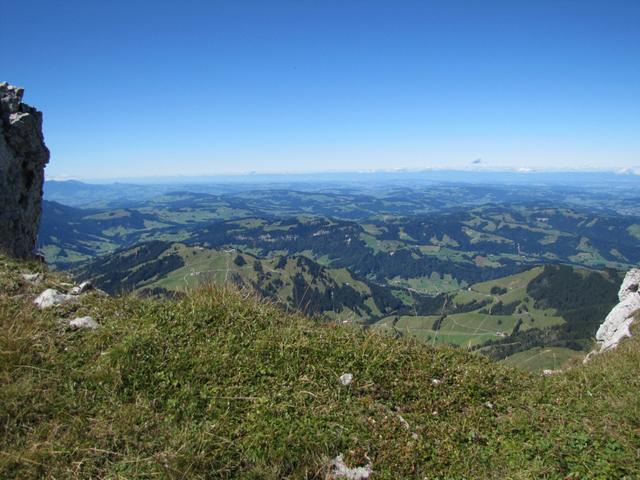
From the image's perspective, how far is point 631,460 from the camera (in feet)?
15.7

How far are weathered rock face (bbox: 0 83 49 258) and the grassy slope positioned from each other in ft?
25.6

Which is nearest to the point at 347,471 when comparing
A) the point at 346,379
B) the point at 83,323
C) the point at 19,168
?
the point at 346,379

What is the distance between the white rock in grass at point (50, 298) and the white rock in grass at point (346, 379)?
19.5 ft

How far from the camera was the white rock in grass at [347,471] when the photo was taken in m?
4.73

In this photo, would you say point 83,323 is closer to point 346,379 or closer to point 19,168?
point 346,379

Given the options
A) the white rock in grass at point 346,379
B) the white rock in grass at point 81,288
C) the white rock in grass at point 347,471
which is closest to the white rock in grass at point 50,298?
the white rock in grass at point 81,288

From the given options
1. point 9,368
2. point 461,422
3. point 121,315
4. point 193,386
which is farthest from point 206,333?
point 461,422

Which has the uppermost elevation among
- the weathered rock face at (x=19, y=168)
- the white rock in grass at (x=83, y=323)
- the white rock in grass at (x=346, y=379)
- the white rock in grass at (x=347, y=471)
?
the weathered rock face at (x=19, y=168)

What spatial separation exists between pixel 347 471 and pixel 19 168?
16.6m

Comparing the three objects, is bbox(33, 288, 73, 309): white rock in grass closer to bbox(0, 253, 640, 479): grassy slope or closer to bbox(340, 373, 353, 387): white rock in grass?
bbox(0, 253, 640, 479): grassy slope

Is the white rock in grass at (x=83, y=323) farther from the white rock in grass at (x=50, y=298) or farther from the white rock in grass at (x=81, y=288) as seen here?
the white rock in grass at (x=81, y=288)

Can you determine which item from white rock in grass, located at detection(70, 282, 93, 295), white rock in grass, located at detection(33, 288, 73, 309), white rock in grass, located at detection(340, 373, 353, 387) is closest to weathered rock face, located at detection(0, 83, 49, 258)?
white rock in grass, located at detection(70, 282, 93, 295)

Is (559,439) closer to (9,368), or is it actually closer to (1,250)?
(9,368)

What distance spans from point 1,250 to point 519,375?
45.2ft
